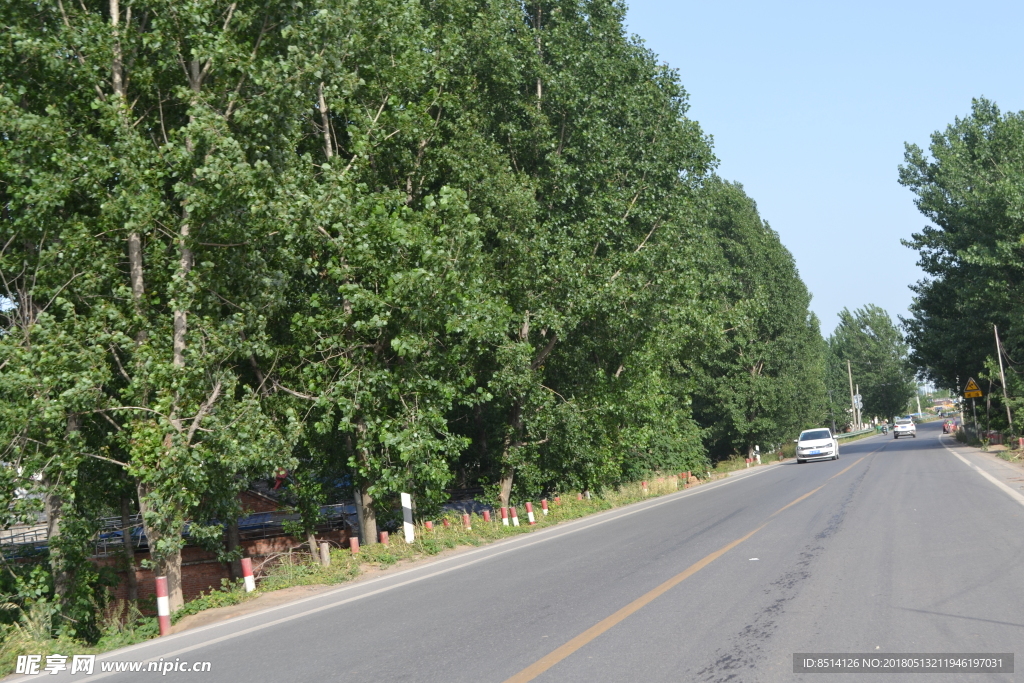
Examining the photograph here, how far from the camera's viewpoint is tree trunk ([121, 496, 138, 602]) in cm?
1800

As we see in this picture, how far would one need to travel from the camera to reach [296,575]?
44.1 ft

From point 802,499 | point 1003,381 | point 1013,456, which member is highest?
point 1003,381

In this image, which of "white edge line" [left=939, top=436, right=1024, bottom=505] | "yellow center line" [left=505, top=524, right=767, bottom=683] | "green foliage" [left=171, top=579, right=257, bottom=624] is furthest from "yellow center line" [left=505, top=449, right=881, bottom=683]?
"white edge line" [left=939, top=436, right=1024, bottom=505]

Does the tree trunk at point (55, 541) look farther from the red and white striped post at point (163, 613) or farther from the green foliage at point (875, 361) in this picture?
the green foliage at point (875, 361)

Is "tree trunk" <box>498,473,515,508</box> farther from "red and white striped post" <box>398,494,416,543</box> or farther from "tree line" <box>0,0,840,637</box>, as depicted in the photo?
"red and white striped post" <box>398,494,416,543</box>

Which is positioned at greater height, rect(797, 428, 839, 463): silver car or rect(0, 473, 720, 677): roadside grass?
rect(0, 473, 720, 677): roadside grass

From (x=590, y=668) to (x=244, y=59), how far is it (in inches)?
454

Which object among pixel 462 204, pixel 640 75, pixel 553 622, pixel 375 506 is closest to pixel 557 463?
pixel 375 506

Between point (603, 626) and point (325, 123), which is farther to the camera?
point (325, 123)

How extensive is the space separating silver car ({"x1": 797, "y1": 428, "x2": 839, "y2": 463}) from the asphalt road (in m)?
29.4

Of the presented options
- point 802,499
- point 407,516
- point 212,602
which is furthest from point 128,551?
point 802,499

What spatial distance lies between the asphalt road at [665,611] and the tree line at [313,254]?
4217mm

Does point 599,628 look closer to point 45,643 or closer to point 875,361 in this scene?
point 45,643

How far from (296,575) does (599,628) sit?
743 centimetres
